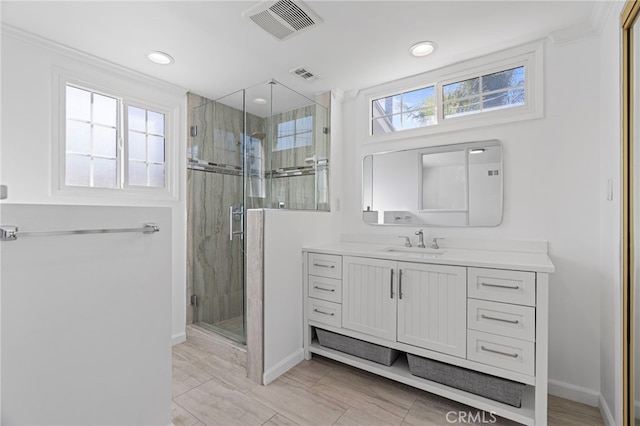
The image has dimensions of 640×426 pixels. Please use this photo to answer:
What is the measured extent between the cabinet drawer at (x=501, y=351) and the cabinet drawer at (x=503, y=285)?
210 millimetres

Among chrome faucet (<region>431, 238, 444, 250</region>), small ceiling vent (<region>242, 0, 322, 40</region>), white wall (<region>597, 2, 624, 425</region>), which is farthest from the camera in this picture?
chrome faucet (<region>431, 238, 444, 250</region>)

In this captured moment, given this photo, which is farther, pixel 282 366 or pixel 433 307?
pixel 282 366

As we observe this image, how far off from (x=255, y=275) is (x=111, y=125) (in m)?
1.73

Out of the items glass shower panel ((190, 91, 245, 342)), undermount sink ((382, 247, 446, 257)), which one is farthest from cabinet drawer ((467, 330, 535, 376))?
glass shower panel ((190, 91, 245, 342))

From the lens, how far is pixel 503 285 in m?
1.58

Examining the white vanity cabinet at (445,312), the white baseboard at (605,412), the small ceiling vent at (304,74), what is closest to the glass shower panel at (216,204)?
the small ceiling vent at (304,74)

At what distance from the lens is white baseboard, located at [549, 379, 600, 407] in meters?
1.80

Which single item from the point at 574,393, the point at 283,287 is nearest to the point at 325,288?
the point at 283,287

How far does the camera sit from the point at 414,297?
73.2 inches

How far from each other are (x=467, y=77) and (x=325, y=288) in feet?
6.42

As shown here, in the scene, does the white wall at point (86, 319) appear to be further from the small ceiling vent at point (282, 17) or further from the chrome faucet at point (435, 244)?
the chrome faucet at point (435, 244)

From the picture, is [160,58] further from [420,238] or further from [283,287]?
[420,238]

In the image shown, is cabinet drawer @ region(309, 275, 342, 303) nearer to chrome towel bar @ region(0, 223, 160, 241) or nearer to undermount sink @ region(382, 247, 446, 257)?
undermount sink @ region(382, 247, 446, 257)

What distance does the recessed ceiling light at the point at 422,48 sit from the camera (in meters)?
2.02
